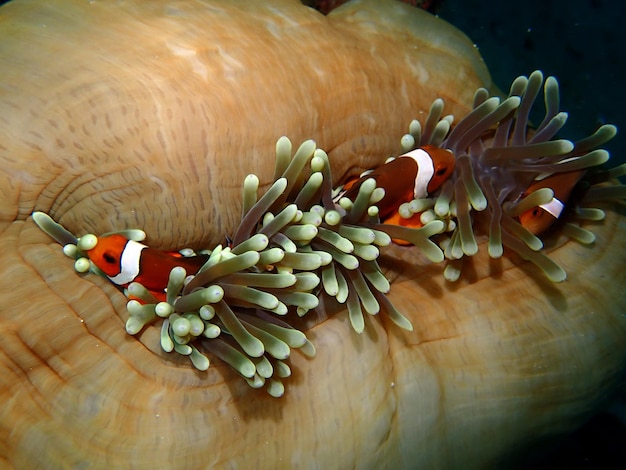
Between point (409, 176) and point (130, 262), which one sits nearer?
point (130, 262)

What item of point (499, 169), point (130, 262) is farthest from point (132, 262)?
point (499, 169)

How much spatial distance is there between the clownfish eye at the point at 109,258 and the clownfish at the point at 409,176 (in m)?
0.67

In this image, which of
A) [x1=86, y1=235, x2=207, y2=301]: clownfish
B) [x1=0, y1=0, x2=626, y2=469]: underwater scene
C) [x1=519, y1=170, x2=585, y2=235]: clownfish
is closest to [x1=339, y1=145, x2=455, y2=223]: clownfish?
Result: [x1=0, y1=0, x2=626, y2=469]: underwater scene

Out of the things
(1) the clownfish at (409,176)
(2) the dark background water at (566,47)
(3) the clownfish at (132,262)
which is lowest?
Result: (3) the clownfish at (132,262)

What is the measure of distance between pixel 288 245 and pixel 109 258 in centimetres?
42

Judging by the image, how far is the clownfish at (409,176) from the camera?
1482mm

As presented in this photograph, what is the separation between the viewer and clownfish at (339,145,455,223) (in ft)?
4.86

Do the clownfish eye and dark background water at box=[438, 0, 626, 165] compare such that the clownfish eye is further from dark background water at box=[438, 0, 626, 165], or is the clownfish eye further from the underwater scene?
dark background water at box=[438, 0, 626, 165]

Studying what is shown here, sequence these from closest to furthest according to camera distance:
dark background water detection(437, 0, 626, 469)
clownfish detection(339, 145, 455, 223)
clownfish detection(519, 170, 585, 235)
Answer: clownfish detection(339, 145, 455, 223) → clownfish detection(519, 170, 585, 235) → dark background water detection(437, 0, 626, 469)

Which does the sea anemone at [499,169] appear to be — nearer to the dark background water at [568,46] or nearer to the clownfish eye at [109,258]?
Answer: the dark background water at [568,46]

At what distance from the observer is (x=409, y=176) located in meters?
1.50

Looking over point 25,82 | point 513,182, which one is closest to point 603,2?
point 513,182

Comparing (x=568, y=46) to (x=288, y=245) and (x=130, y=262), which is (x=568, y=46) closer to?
(x=288, y=245)

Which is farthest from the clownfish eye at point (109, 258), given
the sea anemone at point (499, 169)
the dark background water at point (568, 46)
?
the dark background water at point (568, 46)
